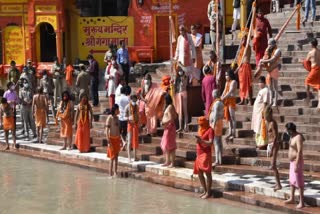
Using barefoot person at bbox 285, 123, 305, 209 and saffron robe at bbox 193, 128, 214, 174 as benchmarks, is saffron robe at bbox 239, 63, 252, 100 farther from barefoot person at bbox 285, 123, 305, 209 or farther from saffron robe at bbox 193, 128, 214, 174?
barefoot person at bbox 285, 123, 305, 209

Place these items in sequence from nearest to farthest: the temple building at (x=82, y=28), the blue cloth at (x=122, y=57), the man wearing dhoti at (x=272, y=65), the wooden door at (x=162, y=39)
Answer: the man wearing dhoti at (x=272, y=65) < the blue cloth at (x=122, y=57) < the wooden door at (x=162, y=39) < the temple building at (x=82, y=28)

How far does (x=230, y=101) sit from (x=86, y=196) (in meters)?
3.81

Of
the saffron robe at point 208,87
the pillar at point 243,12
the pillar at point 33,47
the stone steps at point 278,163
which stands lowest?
the stone steps at point 278,163

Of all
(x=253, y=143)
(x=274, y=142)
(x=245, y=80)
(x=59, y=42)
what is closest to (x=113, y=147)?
(x=253, y=143)

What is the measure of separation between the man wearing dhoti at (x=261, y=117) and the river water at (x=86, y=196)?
2.06 metres

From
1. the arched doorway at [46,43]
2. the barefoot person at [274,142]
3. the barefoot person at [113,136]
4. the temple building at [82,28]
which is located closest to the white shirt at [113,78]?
the barefoot person at [113,136]

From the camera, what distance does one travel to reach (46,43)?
30.8 meters

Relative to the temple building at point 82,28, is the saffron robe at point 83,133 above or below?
below

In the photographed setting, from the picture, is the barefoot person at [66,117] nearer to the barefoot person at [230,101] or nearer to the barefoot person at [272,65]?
the barefoot person at [230,101]

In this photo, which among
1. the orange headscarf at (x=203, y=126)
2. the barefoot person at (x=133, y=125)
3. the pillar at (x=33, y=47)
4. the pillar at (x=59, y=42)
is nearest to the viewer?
the orange headscarf at (x=203, y=126)

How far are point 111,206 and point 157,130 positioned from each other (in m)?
5.00

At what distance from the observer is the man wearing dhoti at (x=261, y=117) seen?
15223 mm

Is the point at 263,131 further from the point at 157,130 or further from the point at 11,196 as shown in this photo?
the point at 11,196

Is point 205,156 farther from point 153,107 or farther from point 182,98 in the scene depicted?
point 153,107
